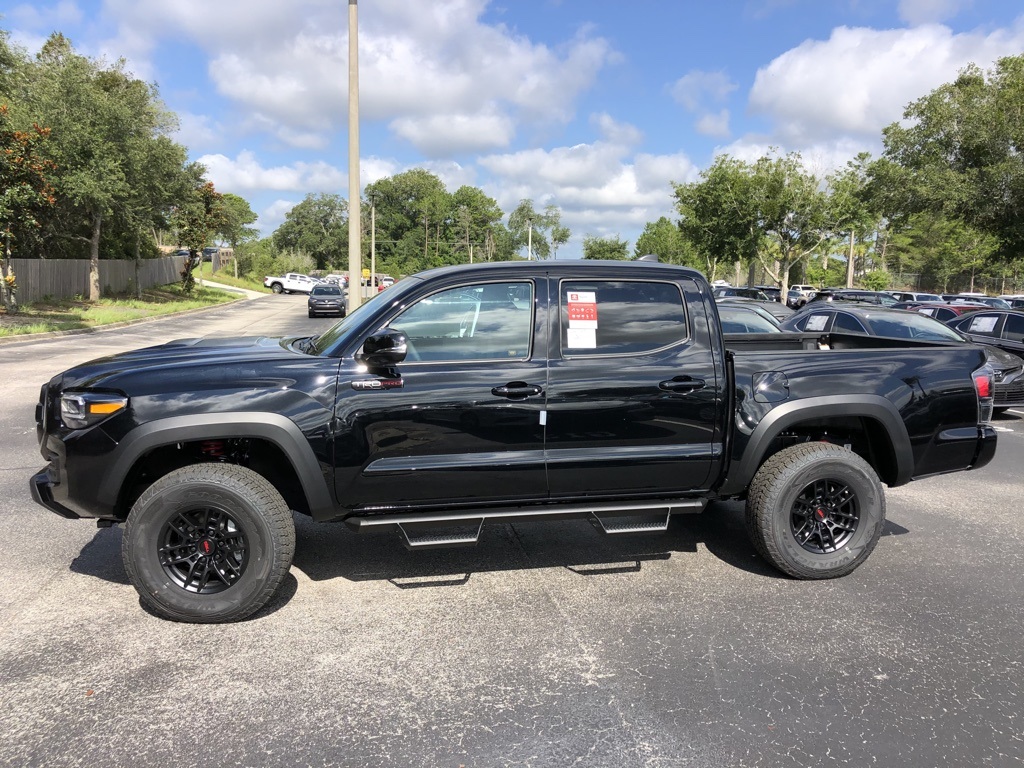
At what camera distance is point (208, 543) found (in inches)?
149

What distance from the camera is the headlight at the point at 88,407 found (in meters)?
3.64

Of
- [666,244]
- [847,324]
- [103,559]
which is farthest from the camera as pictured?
[666,244]

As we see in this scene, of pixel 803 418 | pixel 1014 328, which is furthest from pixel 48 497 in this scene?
pixel 1014 328

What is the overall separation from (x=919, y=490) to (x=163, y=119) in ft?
119

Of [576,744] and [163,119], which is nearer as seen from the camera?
[576,744]

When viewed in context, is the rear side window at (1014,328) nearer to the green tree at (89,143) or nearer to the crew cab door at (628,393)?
the crew cab door at (628,393)

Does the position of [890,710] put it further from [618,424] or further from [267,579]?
[267,579]

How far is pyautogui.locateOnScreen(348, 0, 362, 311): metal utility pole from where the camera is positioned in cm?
1306

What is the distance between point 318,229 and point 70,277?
74.9 m

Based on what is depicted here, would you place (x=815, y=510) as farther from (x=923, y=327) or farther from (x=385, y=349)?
(x=923, y=327)

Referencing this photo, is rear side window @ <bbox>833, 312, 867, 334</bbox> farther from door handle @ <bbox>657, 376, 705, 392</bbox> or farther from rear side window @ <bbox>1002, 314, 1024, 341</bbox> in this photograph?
door handle @ <bbox>657, 376, 705, 392</bbox>

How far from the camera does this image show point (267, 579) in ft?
12.3

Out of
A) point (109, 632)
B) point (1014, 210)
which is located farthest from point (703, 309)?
point (1014, 210)

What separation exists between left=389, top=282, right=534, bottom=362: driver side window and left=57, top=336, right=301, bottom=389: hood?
2.33 ft
